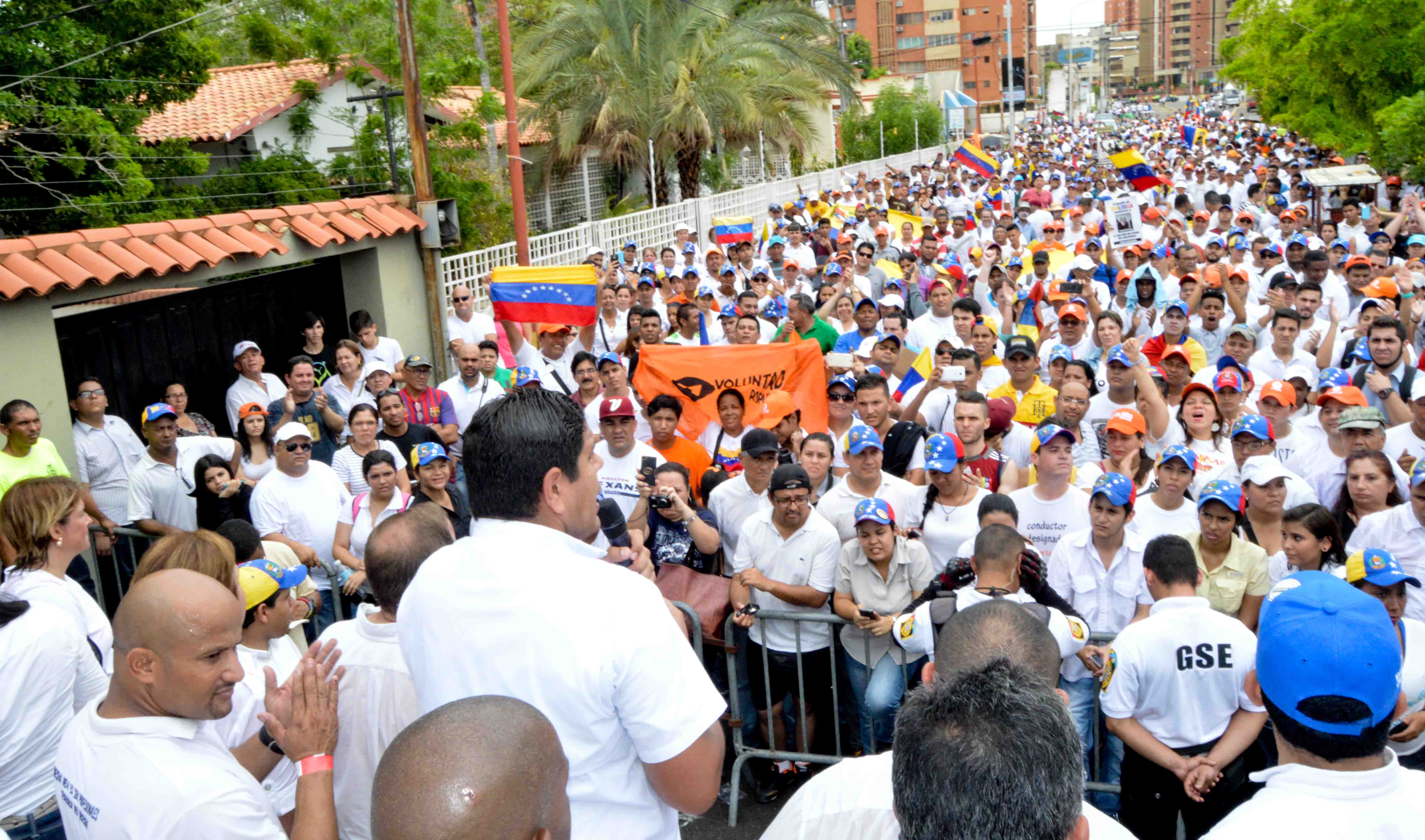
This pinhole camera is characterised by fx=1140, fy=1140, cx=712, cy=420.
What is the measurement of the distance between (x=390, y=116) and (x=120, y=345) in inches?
228

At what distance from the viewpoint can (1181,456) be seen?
18.0ft

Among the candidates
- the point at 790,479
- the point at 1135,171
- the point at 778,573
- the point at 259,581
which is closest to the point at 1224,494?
the point at 790,479

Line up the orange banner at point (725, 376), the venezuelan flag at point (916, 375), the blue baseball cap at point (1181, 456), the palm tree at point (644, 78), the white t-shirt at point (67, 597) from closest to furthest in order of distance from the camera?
the white t-shirt at point (67, 597) → the blue baseball cap at point (1181, 456) → the orange banner at point (725, 376) → the venezuelan flag at point (916, 375) → the palm tree at point (644, 78)

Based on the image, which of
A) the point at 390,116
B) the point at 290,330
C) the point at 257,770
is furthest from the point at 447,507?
the point at 390,116

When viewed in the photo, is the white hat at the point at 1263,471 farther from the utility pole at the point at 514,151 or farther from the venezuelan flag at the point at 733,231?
the venezuelan flag at the point at 733,231

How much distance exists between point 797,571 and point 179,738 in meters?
3.22

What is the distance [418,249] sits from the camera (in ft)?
38.6

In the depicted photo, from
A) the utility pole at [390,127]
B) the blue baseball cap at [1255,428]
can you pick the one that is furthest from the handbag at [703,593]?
the utility pole at [390,127]

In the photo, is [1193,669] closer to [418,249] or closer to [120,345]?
[120,345]

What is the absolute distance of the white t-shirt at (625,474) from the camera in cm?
634

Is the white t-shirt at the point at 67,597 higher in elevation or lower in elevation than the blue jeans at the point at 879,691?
higher

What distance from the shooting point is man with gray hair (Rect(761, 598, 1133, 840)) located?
70.5 inches

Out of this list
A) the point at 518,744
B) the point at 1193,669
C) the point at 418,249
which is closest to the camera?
the point at 518,744

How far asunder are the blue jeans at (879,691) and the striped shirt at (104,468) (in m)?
5.13
